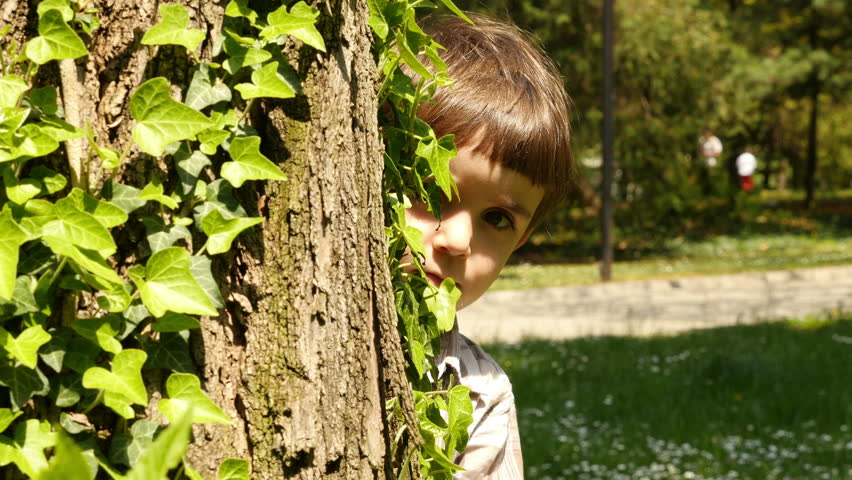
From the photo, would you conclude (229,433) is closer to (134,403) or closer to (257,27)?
(134,403)

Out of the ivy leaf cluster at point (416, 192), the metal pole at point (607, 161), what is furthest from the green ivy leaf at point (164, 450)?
the metal pole at point (607, 161)

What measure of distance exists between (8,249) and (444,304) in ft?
2.55

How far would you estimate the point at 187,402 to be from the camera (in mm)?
1020

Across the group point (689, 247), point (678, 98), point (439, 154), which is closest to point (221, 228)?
point (439, 154)

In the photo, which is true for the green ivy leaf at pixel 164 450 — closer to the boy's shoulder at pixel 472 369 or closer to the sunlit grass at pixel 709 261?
the boy's shoulder at pixel 472 369

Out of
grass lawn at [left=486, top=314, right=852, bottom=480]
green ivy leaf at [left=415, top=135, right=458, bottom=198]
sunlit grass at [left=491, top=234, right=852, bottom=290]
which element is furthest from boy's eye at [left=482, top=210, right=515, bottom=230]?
sunlit grass at [left=491, top=234, right=852, bottom=290]

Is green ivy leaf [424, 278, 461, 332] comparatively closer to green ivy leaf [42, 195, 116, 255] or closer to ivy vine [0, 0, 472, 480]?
ivy vine [0, 0, 472, 480]

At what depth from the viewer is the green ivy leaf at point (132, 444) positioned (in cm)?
101

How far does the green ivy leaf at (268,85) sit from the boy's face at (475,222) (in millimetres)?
616

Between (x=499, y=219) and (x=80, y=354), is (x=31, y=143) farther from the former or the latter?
(x=499, y=219)

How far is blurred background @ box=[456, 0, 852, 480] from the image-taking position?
16.9 feet

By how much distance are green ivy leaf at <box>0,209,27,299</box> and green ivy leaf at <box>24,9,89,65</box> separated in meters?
0.17

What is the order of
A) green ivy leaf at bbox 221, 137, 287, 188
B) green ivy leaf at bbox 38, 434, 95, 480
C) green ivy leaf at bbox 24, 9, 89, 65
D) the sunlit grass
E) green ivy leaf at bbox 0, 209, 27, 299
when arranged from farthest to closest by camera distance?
the sunlit grass < green ivy leaf at bbox 221, 137, 287, 188 < green ivy leaf at bbox 24, 9, 89, 65 < green ivy leaf at bbox 0, 209, 27, 299 < green ivy leaf at bbox 38, 434, 95, 480

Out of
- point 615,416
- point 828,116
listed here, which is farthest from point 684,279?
point 828,116
